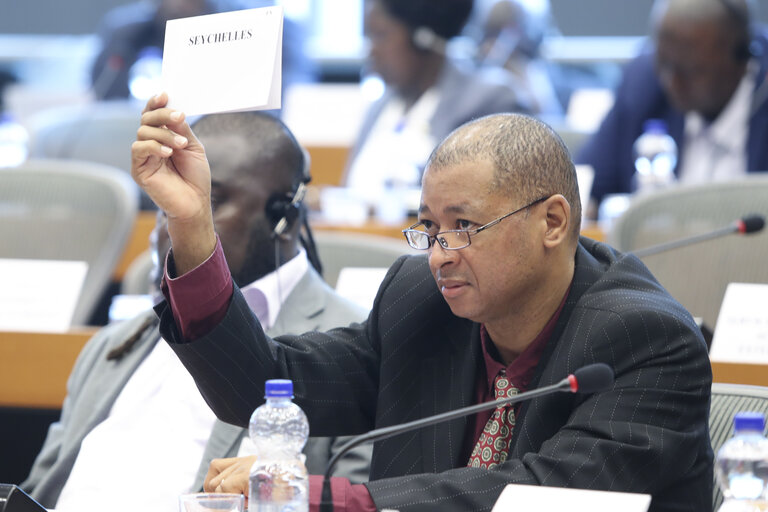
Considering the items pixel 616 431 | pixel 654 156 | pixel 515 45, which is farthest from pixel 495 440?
pixel 515 45

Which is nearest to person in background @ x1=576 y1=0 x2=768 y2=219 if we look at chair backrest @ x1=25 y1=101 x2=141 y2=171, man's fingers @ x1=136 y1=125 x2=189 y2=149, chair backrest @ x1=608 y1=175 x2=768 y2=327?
chair backrest @ x1=608 y1=175 x2=768 y2=327

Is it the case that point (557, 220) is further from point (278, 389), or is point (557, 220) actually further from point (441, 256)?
point (278, 389)

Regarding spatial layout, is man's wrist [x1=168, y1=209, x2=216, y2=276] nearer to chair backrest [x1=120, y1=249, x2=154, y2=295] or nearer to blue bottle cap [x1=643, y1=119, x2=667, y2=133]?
chair backrest [x1=120, y1=249, x2=154, y2=295]

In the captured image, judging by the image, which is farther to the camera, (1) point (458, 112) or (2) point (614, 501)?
(1) point (458, 112)

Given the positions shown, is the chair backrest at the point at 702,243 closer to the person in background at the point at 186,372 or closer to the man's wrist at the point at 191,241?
the person in background at the point at 186,372

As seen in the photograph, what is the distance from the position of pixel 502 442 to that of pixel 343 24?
799cm

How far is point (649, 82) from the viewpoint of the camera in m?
4.59

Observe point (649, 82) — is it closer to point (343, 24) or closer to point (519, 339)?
point (519, 339)

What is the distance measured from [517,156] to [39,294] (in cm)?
172

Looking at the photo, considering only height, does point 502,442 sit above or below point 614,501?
above

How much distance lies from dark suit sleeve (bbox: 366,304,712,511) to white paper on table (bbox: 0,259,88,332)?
166cm

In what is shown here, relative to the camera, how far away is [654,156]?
448 centimetres

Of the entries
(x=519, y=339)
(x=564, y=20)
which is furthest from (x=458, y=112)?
(x=564, y=20)

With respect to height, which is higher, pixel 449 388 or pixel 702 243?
pixel 702 243
